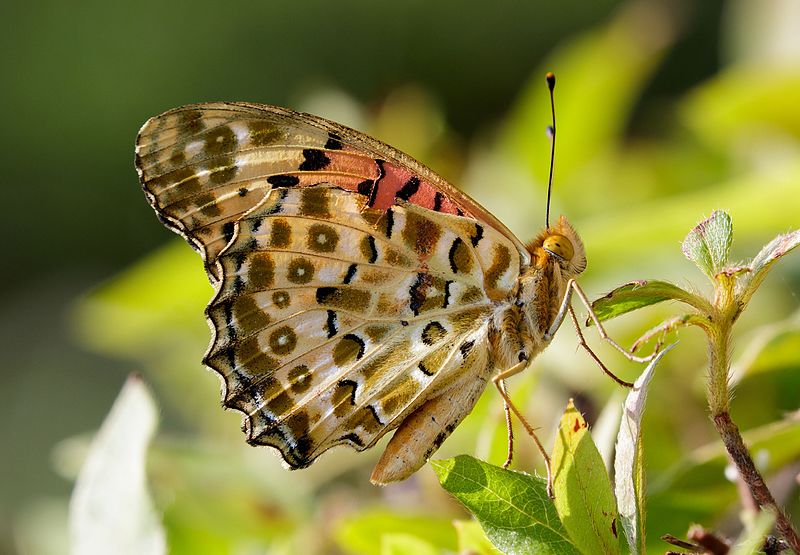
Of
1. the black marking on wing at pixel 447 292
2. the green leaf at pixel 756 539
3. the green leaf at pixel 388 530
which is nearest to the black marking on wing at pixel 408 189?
the black marking on wing at pixel 447 292

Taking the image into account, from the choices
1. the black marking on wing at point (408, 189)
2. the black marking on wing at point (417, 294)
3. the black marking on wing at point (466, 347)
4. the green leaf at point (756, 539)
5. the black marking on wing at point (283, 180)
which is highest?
the green leaf at point (756, 539)

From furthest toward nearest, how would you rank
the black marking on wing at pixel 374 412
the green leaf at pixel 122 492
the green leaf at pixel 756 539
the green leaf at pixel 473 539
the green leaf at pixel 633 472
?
Result: the black marking on wing at pixel 374 412, the green leaf at pixel 122 492, the green leaf at pixel 473 539, the green leaf at pixel 633 472, the green leaf at pixel 756 539

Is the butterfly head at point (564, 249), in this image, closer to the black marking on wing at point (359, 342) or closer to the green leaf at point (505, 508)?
the black marking on wing at point (359, 342)

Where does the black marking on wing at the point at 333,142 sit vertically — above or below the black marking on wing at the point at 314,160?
above

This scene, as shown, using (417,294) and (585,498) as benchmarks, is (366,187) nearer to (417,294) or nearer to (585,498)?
(417,294)

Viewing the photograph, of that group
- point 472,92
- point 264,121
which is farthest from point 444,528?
point 472,92

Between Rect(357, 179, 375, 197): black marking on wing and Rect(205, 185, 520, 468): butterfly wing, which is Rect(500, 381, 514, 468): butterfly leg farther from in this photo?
Rect(357, 179, 375, 197): black marking on wing

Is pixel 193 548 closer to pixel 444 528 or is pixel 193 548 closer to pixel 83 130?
pixel 444 528

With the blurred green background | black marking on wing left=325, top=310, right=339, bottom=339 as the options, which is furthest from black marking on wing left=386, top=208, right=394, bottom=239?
the blurred green background
